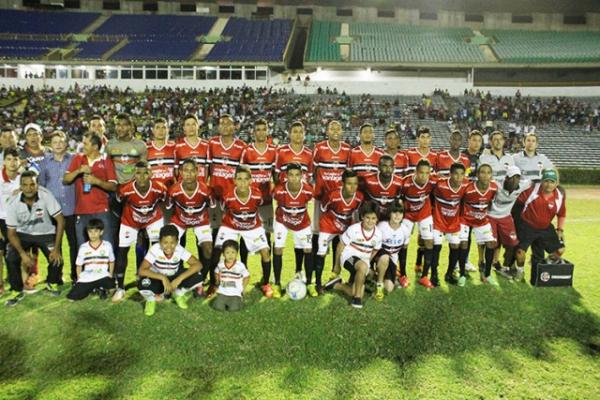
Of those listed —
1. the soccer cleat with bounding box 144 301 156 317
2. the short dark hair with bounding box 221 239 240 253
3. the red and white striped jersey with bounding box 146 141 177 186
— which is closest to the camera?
the soccer cleat with bounding box 144 301 156 317

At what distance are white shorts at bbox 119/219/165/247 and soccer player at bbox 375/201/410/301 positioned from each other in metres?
3.33

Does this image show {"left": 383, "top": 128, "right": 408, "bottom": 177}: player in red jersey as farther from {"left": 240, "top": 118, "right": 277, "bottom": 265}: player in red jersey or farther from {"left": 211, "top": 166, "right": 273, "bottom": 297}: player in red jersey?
{"left": 211, "top": 166, "right": 273, "bottom": 297}: player in red jersey

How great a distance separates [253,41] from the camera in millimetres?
39031

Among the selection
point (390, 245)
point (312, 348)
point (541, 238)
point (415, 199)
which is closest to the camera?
point (312, 348)

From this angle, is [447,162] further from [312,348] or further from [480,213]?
[312,348]

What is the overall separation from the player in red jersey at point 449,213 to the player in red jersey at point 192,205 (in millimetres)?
3593

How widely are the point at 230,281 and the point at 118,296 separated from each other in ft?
5.31

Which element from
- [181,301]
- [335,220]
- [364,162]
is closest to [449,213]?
[364,162]

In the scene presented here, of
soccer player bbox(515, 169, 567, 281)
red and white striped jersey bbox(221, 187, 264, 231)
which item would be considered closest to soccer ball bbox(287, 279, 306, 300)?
red and white striped jersey bbox(221, 187, 264, 231)

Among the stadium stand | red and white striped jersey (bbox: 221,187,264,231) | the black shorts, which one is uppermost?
the stadium stand

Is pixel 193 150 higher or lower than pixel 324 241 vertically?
higher

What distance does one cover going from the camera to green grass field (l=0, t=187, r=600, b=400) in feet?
14.2

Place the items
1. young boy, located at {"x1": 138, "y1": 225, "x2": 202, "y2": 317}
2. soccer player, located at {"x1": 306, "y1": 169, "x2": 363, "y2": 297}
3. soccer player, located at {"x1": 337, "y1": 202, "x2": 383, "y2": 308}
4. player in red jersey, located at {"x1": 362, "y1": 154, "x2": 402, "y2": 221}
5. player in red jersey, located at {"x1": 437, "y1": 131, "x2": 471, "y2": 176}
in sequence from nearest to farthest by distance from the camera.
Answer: young boy, located at {"x1": 138, "y1": 225, "x2": 202, "y2": 317} → soccer player, located at {"x1": 337, "y1": 202, "x2": 383, "y2": 308} → soccer player, located at {"x1": 306, "y1": 169, "x2": 363, "y2": 297} → player in red jersey, located at {"x1": 362, "y1": 154, "x2": 402, "y2": 221} → player in red jersey, located at {"x1": 437, "y1": 131, "x2": 471, "y2": 176}

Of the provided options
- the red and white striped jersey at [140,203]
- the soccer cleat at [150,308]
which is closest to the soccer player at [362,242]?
the soccer cleat at [150,308]
